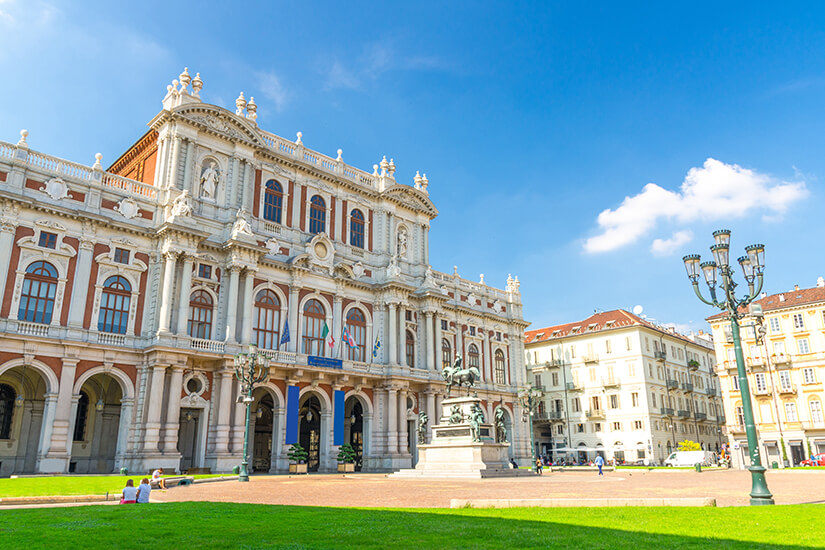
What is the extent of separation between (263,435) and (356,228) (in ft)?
53.7

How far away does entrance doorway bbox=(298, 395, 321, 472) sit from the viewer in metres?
41.5

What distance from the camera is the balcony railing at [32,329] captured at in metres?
29.9

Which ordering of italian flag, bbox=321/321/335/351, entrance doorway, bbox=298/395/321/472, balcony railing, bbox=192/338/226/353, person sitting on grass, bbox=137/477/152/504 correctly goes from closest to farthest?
person sitting on grass, bbox=137/477/152/504 → balcony railing, bbox=192/338/226/353 → italian flag, bbox=321/321/335/351 → entrance doorway, bbox=298/395/321/472

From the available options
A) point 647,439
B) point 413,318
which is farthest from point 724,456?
point 413,318

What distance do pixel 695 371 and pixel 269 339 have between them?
53603mm

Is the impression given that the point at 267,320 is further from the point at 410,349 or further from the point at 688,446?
the point at 688,446

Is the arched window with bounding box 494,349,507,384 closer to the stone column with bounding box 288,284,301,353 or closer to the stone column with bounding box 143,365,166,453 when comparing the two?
the stone column with bounding box 288,284,301,353

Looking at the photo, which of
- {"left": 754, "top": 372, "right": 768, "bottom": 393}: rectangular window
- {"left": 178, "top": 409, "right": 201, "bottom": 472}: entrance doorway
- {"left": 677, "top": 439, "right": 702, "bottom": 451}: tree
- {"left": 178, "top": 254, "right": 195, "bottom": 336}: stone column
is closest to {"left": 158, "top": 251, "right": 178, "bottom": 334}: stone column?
{"left": 178, "top": 254, "right": 195, "bottom": 336}: stone column

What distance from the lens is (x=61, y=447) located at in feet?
97.0

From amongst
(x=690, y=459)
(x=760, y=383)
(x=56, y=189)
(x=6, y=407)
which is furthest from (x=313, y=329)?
(x=760, y=383)

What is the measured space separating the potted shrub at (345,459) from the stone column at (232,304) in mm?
10024

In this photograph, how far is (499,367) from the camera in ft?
182

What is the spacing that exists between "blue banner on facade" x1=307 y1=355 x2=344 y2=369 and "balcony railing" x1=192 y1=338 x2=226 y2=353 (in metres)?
5.78

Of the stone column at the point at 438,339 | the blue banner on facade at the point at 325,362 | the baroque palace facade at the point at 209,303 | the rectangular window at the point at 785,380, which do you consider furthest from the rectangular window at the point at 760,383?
the blue banner on facade at the point at 325,362
